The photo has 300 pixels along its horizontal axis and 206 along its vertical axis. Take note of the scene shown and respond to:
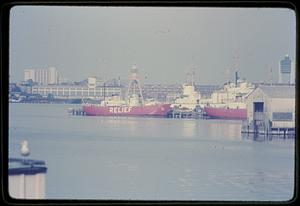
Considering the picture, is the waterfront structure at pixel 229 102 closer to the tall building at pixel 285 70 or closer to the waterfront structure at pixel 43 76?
the tall building at pixel 285 70

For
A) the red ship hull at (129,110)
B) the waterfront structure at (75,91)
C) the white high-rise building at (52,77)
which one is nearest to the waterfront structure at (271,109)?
the red ship hull at (129,110)

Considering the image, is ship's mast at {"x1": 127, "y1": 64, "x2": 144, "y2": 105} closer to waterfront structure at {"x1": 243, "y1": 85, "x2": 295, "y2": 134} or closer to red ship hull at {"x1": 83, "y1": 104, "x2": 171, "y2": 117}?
red ship hull at {"x1": 83, "y1": 104, "x2": 171, "y2": 117}

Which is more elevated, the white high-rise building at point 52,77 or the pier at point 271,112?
the white high-rise building at point 52,77

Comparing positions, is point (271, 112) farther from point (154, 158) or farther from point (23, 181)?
point (23, 181)

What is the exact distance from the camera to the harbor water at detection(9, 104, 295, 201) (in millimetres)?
1981

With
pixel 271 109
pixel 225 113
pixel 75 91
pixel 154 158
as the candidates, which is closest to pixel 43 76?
pixel 75 91

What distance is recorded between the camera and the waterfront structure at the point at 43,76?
198cm

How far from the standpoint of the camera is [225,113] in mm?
1987

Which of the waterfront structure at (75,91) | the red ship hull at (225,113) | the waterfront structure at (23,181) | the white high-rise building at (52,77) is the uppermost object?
the white high-rise building at (52,77)

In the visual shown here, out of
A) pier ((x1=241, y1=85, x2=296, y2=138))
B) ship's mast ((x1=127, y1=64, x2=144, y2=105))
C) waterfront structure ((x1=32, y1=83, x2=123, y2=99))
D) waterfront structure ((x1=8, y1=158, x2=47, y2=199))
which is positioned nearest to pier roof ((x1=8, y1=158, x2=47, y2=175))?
waterfront structure ((x1=8, y1=158, x2=47, y2=199))

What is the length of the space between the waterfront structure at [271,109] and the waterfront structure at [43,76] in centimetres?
76

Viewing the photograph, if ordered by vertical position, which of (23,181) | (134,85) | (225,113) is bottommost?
(23,181)

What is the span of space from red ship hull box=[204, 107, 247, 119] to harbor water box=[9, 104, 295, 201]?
0.02 metres

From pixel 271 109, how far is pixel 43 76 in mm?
906
